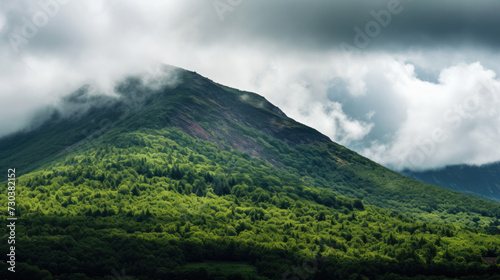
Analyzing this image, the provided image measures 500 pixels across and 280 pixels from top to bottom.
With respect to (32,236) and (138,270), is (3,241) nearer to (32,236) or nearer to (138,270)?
(32,236)

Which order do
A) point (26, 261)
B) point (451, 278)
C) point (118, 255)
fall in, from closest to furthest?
point (26, 261) < point (118, 255) < point (451, 278)

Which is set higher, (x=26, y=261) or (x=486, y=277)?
(x=486, y=277)

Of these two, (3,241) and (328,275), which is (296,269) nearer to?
(328,275)

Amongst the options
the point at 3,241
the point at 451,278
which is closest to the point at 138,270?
the point at 3,241

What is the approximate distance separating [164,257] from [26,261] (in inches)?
2049

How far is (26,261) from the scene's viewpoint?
16938 cm

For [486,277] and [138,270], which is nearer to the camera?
[138,270]

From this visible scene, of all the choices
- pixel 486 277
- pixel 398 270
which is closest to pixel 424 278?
pixel 398 270

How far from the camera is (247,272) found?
187 m

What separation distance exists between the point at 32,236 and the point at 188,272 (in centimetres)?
7120

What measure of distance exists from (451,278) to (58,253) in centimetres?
16347

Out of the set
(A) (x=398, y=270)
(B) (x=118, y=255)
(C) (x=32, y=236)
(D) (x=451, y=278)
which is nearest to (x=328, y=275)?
(A) (x=398, y=270)

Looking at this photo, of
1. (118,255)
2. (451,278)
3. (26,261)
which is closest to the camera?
(26,261)

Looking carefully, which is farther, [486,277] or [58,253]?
[486,277]
